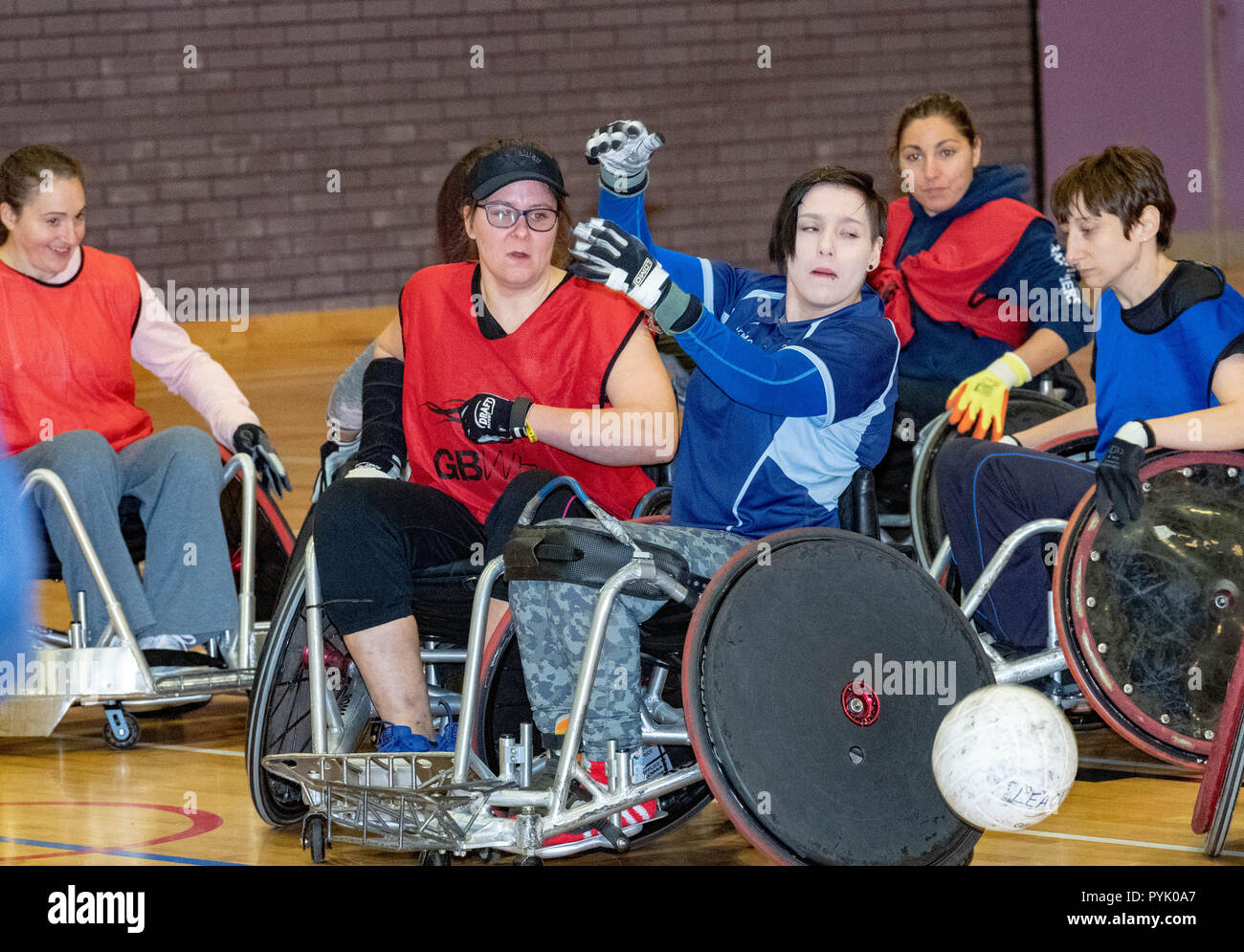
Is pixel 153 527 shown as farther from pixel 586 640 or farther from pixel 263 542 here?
pixel 586 640

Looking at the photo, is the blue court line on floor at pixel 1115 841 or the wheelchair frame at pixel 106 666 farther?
the wheelchair frame at pixel 106 666

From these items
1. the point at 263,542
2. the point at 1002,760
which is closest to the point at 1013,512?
the point at 1002,760

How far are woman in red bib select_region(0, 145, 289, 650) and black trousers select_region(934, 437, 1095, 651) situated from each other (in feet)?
5.14

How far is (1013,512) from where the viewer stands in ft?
9.92

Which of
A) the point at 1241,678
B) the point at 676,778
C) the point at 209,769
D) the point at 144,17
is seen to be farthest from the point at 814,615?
the point at 144,17

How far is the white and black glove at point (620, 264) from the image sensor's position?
7.89ft

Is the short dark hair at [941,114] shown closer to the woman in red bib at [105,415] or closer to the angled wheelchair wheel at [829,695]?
the woman in red bib at [105,415]

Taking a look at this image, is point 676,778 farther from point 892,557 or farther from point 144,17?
point 144,17

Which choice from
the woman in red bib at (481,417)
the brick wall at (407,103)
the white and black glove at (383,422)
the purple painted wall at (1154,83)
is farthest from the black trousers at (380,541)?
the purple painted wall at (1154,83)

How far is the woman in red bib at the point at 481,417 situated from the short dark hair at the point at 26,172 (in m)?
1.26

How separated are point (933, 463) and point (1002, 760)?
1.49m

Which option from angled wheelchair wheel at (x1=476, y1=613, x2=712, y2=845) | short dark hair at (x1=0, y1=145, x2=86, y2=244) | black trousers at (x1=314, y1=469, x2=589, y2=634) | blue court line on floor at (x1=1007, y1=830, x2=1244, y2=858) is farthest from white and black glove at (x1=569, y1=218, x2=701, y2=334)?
short dark hair at (x1=0, y1=145, x2=86, y2=244)

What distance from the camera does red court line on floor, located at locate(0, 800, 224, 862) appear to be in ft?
9.55
